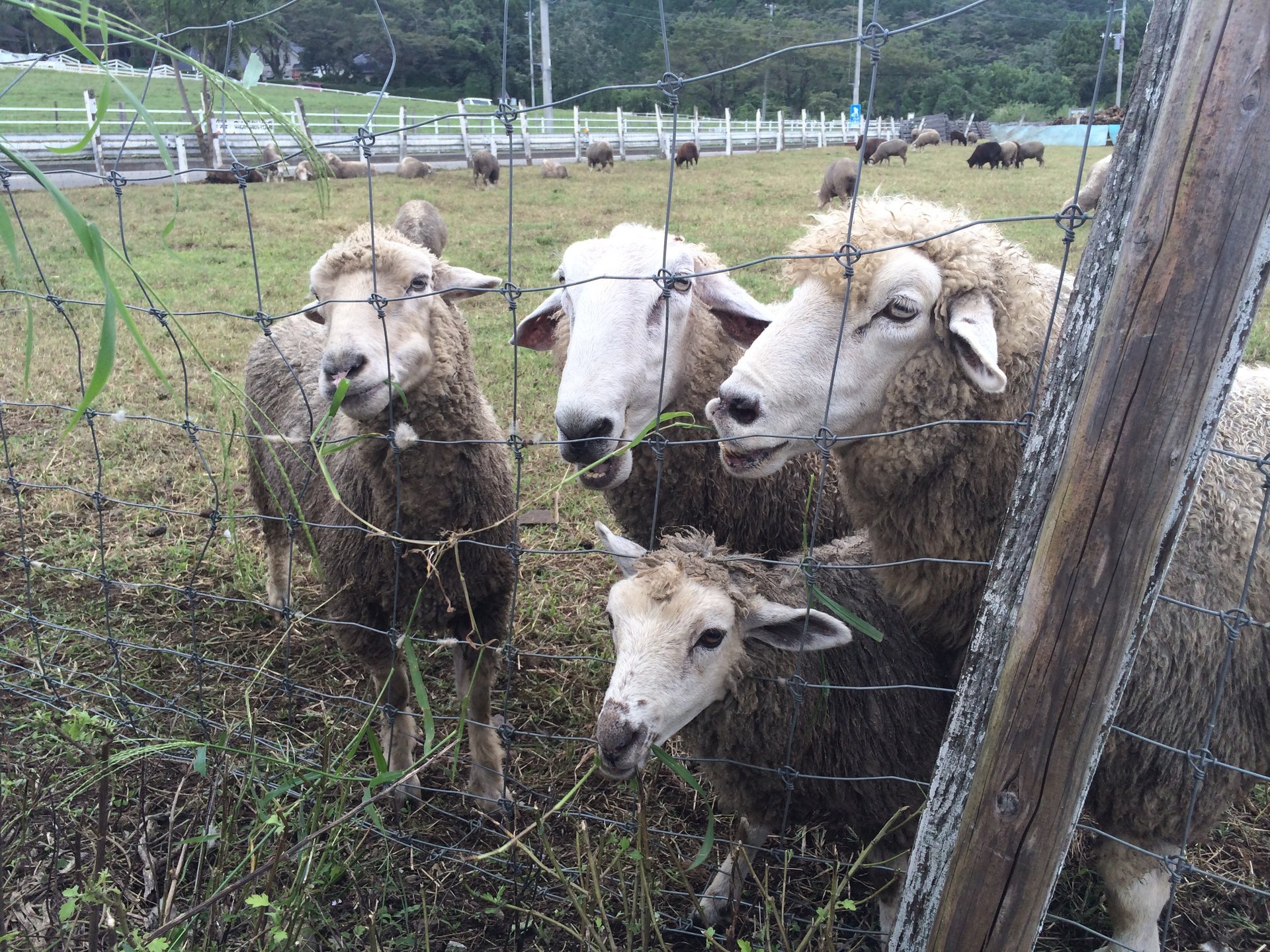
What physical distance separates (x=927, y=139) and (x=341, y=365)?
2457 cm

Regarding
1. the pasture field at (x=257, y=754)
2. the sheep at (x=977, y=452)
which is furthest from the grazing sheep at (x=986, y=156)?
the sheep at (x=977, y=452)

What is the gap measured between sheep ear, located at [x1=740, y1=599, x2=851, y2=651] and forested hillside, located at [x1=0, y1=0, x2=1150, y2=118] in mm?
1181

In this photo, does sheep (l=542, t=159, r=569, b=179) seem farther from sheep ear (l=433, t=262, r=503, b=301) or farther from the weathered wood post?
the weathered wood post

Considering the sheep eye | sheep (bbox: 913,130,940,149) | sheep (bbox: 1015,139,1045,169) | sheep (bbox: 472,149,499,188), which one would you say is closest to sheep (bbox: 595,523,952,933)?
the sheep eye

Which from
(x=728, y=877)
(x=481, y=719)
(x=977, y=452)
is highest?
(x=977, y=452)

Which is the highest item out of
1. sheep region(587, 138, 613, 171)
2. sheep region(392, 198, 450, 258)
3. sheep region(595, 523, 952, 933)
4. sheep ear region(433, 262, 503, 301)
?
sheep region(587, 138, 613, 171)

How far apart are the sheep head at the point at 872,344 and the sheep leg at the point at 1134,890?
1096 millimetres

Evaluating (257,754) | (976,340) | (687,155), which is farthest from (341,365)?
(687,155)

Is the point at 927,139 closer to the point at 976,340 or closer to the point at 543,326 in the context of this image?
the point at 543,326

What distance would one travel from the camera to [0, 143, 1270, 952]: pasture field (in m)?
1.89

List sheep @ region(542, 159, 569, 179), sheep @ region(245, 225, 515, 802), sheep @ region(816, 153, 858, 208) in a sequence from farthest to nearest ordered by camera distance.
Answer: sheep @ region(542, 159, 569, 179) → sheep @ region(816, 153, 858, 208) → sheep @ region(245, 225, 515, 802)

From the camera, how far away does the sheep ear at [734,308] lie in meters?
2.67

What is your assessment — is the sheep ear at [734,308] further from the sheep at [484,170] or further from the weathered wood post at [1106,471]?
the sheep at [484,170]

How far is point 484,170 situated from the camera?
20641 mm
